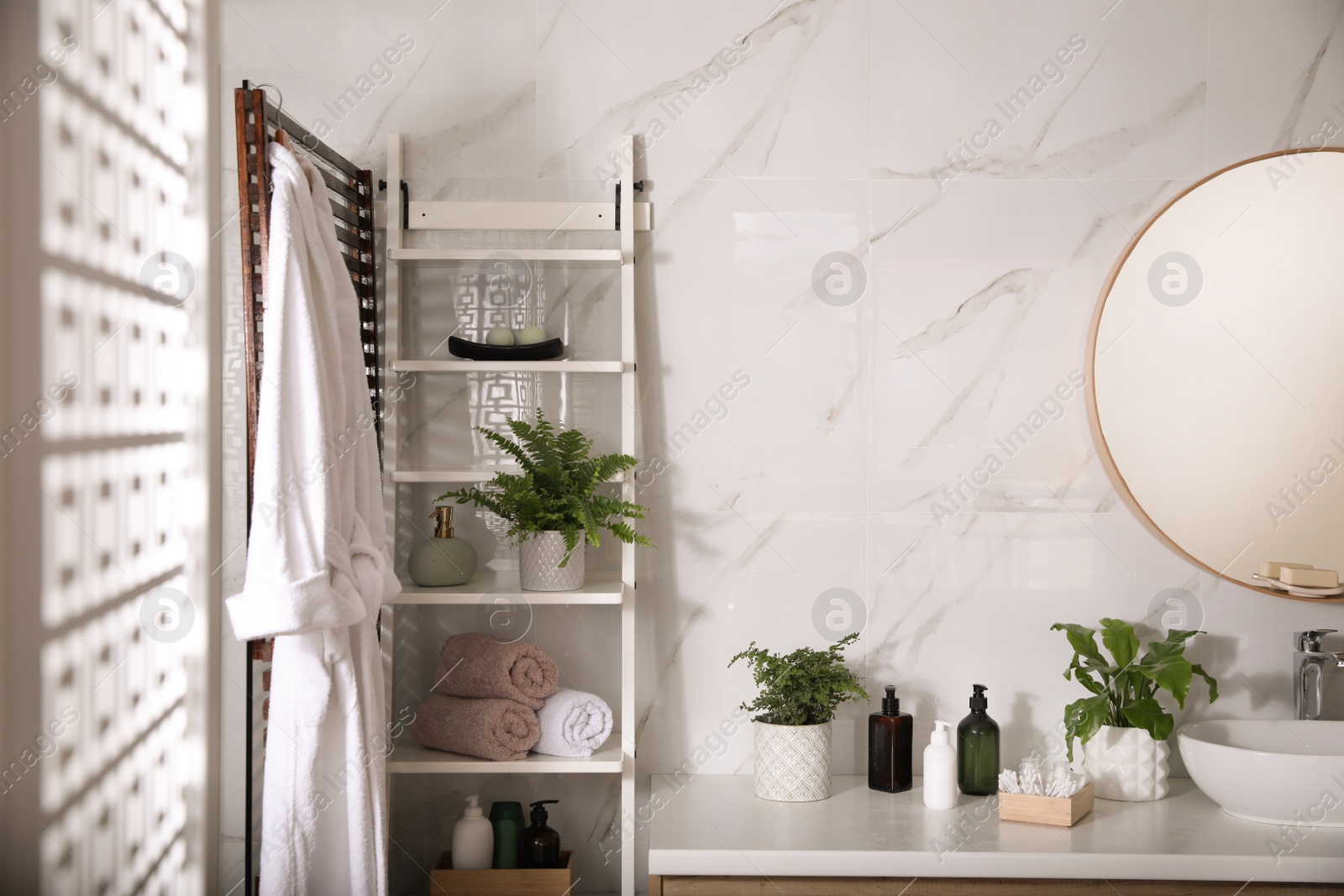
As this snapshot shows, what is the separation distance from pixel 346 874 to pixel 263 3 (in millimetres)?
1503

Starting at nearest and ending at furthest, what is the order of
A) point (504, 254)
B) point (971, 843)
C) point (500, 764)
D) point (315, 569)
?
point (315, 569)
point (971, 843)
point (500, 764)
point (504, 254)

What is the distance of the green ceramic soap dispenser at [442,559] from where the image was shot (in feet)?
5.54

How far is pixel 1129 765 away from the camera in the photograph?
5.50 ft

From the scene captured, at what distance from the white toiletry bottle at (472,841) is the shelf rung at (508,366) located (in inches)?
29.0

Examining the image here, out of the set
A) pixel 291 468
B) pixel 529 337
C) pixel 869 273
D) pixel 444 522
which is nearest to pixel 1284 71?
pixel 869 273

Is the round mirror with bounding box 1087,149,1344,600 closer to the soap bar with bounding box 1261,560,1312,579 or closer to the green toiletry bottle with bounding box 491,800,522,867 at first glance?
the soap bar with bounding box 1261,560,1312,579

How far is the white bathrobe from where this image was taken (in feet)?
4.15

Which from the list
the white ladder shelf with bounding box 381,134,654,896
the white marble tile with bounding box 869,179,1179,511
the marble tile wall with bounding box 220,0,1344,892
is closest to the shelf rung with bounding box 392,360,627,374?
the white ladder shelf with bounding box 381,134,654,896

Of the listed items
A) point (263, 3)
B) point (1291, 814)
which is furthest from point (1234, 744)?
point (263, 3)

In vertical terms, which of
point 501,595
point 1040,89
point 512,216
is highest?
point 1040,89

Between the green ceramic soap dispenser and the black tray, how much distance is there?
0.89ft

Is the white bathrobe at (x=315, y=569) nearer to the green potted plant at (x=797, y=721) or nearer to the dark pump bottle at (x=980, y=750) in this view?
the green potted plant at (x=797, y=721)

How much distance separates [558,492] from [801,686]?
528 millimetres

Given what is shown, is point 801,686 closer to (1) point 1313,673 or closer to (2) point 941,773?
(2) point 941,773
